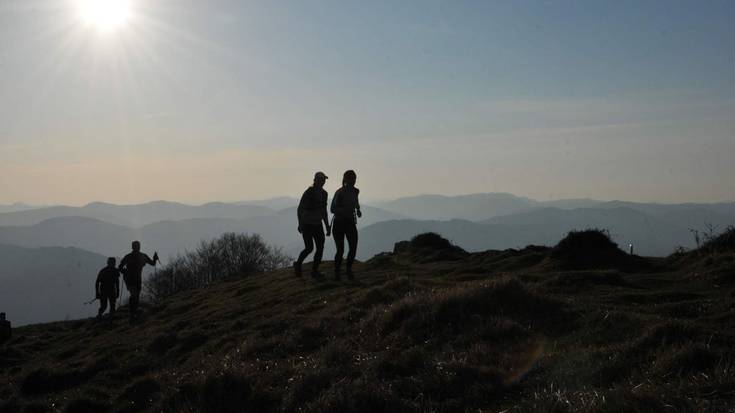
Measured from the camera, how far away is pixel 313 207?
15.8 meters

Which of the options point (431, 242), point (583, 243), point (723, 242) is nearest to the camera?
point (723, 242)

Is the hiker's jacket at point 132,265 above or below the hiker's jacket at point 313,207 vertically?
below

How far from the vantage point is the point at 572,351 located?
6422 millimetres

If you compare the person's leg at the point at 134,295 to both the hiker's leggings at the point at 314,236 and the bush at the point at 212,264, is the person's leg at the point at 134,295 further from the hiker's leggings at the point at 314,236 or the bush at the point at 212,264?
the bush at the point at 212,264

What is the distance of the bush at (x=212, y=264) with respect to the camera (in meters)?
61.4

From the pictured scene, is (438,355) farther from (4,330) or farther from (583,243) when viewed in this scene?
(4,330)

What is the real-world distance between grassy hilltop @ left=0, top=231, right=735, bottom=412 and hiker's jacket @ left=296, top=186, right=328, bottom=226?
6.94 feet

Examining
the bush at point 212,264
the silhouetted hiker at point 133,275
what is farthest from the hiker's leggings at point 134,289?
the bush at point 212,264

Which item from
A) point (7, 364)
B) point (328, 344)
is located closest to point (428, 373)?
point (328, 344)

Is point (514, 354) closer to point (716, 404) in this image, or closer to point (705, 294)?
point (716, 404)

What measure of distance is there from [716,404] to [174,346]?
941cm

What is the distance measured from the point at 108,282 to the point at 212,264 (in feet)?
144

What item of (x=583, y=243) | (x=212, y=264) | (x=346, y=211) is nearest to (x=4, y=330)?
(x=346, y=211)

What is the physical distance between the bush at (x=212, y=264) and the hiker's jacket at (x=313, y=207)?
44.6 metres
